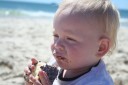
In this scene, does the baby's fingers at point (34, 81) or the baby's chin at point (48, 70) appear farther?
the baby's chin at point (48, 70)

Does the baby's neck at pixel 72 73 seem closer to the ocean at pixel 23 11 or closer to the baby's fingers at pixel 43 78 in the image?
the baby's fingers at pixel 43 78

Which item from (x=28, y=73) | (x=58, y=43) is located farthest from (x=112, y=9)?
(x=28, y=73)

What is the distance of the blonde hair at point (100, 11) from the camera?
1714mm

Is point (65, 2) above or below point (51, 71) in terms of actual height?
above

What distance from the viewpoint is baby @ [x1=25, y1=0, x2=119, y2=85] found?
1.70 meters

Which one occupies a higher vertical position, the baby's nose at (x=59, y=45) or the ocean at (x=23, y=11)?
the baby's nose at (x=59, y=45)

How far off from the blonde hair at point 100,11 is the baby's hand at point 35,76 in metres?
0.35

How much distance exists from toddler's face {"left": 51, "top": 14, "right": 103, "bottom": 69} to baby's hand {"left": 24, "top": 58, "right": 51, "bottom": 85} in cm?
14

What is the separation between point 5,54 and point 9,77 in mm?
822

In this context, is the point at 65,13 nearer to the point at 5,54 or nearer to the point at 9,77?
the point at 9,77

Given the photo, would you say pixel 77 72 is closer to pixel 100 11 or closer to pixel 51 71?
pixel 51 71

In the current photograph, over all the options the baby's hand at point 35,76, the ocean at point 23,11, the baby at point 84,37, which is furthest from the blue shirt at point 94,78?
the ocean at point 23,11

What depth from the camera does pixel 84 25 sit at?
5.58 ft

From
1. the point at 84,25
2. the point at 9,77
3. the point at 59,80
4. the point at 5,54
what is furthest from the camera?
the point at 5,54
